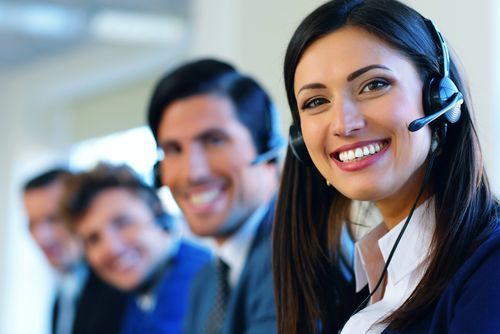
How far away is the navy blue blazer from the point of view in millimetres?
1002

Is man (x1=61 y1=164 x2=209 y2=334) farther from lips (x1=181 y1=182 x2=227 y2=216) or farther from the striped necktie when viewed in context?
lips (x1=181 y1=182 x2=227 y2=216)

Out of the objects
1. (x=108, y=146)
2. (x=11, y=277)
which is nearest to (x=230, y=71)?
(x=108, y=146)

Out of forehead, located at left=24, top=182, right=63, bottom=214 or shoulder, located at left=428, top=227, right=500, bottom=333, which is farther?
forehead, located at left=24, top=182, right=63, bottom=214

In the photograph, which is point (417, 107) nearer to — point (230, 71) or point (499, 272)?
point (499, 272)

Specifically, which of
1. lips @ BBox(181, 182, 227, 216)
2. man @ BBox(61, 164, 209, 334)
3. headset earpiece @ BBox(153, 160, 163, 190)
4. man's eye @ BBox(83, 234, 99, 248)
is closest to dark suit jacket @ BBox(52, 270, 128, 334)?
man @ BBox(61, 164, 209, 334)

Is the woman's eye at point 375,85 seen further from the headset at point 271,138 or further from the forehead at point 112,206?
the forehead at point 112,206

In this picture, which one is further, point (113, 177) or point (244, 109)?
point (113, 177)

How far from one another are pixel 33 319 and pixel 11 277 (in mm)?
299

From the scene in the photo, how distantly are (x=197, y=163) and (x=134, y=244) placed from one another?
0.81 meters

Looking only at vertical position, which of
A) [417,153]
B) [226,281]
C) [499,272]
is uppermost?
[417,153]

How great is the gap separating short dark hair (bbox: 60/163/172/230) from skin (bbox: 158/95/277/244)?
759 mm

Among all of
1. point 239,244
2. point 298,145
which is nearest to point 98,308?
point 239,244

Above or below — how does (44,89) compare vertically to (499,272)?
above

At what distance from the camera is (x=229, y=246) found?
6.75 ft
